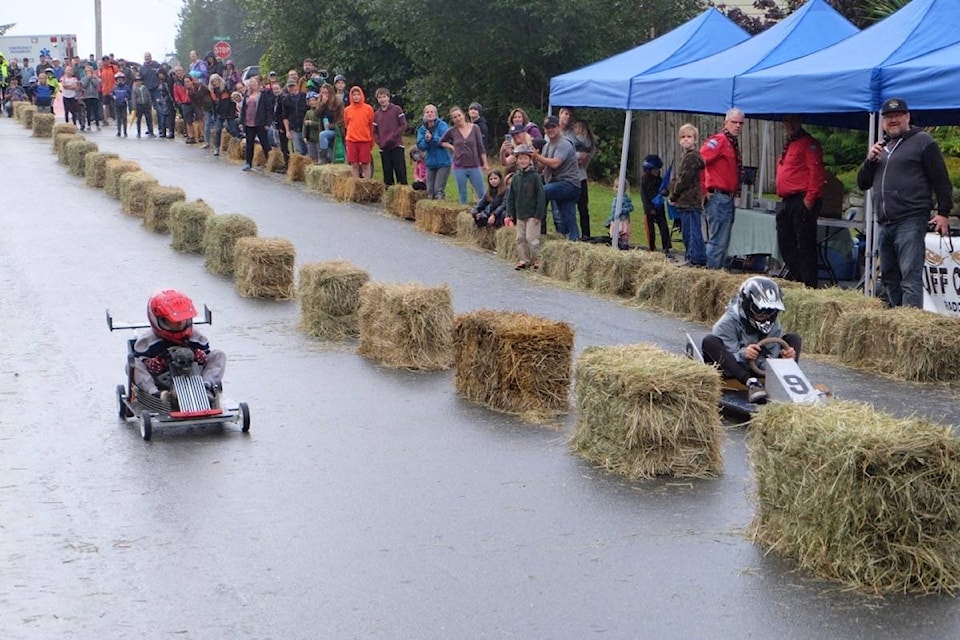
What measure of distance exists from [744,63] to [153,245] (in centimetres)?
951

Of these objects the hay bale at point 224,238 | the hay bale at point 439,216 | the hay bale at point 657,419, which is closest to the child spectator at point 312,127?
the hay bale at point 439,216

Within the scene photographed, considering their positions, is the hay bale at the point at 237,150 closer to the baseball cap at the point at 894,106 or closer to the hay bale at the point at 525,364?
the baseball cap at the point at 894,106

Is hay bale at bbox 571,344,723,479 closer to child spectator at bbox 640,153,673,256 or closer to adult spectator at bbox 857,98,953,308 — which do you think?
adult spectator at bbox 857,98,953,308

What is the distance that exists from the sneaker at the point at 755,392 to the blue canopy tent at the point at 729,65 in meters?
7.00

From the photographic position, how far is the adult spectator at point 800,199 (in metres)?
15.8

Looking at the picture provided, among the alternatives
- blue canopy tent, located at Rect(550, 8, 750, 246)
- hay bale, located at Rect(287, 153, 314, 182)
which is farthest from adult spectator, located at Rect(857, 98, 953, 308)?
hay bale, located at Rect(287, 153, 314, 182)

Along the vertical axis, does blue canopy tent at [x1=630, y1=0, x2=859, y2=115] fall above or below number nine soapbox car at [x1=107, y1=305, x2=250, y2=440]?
above

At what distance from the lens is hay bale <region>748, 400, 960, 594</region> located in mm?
6680

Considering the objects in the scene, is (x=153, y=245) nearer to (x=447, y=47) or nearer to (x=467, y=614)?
(x=447, y=47)

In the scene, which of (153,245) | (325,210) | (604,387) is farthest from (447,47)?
(604,387)

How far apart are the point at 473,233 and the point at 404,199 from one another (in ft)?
11.1

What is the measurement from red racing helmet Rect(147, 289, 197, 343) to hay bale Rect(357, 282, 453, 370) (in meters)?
2.81

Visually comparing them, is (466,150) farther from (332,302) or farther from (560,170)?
(332,302)

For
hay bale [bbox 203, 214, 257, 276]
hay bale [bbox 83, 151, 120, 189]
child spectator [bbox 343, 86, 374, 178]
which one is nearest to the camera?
hay bale [bbox 203, 214, 257, 276]
